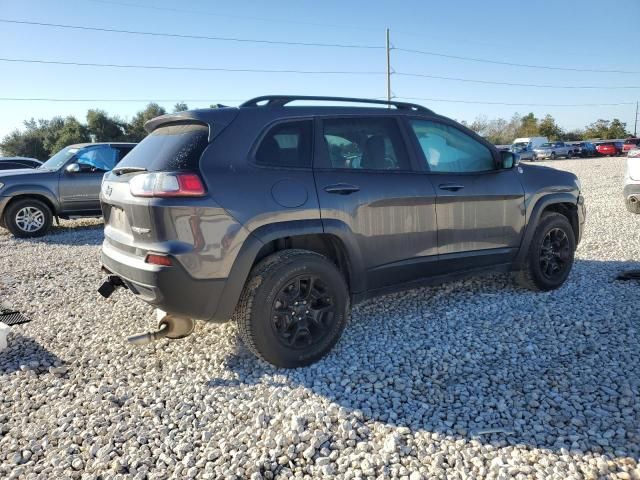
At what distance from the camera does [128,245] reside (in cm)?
327

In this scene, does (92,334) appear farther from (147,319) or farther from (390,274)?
(390,274)

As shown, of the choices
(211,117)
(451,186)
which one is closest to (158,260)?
(211,117)

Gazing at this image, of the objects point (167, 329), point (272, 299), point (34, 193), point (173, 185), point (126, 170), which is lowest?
point (167, 329)

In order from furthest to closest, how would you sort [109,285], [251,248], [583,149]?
[583,149] → [109,285] → [251,248]

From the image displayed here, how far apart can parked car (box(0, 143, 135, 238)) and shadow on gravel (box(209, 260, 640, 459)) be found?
761 centimetres

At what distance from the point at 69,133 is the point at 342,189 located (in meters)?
50.1

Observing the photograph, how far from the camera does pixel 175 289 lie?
3.00 m

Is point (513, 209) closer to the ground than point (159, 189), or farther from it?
closer to the ground

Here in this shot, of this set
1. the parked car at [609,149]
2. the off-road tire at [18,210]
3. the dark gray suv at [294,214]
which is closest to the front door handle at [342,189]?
the dark gray suv at [294,214]

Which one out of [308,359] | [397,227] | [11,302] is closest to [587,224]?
[397,227]

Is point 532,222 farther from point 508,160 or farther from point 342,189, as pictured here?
point 342,189

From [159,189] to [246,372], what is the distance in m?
1.38

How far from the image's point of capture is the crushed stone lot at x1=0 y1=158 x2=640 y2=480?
2.44m

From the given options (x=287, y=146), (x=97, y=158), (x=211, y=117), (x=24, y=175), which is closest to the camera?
(x=211, y=117)
